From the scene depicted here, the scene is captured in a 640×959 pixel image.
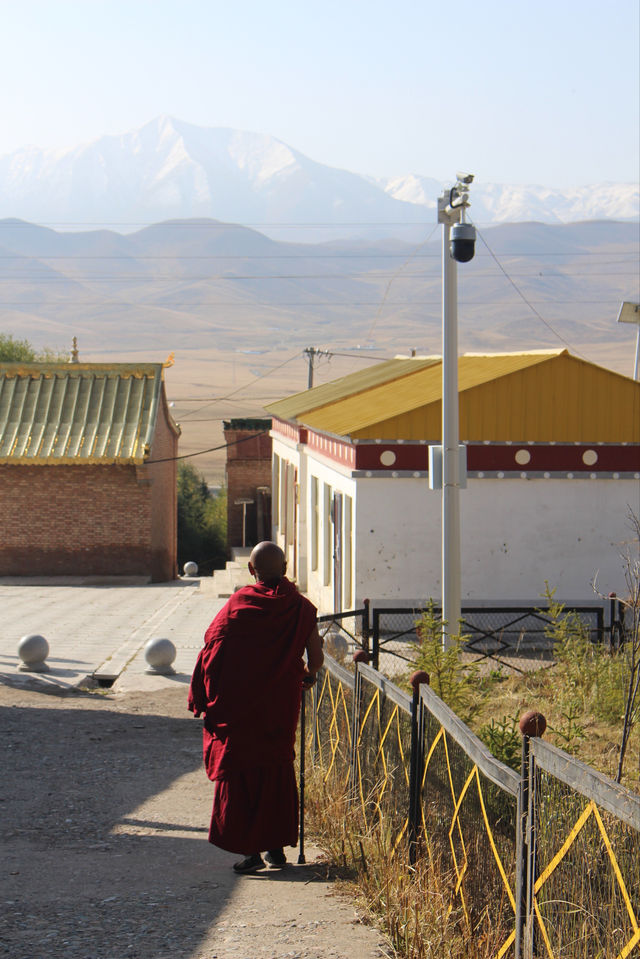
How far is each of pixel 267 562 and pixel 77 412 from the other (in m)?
25.8

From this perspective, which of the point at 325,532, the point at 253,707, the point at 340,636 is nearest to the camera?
the point at 253,707

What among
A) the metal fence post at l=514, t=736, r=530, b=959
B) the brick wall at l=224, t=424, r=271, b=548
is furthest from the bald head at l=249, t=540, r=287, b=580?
the brick wall at l=224, t=424, r=271, b=548

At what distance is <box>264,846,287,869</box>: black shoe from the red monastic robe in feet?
0.38

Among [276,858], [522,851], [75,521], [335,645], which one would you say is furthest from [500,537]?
[522,851]

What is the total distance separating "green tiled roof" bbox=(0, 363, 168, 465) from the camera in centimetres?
Answer: 2973

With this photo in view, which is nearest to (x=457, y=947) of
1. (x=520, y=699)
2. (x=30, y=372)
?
(x=520, y=699)

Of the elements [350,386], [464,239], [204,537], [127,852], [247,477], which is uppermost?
[350,386]

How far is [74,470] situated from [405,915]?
25.8m

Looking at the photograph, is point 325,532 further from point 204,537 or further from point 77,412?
point 204,537

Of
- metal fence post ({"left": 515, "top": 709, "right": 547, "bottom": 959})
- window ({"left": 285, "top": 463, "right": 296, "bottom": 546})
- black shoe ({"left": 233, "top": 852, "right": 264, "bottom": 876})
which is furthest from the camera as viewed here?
window ({"left": 285, "top": 463, "right": 296, "bottom": 546})

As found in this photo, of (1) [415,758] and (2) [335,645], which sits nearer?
(1) [415,758]

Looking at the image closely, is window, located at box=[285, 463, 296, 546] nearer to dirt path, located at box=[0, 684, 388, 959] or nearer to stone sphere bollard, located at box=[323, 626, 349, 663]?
stone sphere bollard, located at box=[323, 626, 349, 663]

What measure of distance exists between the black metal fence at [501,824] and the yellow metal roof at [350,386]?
54.7 feet

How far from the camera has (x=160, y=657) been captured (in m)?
15.0
